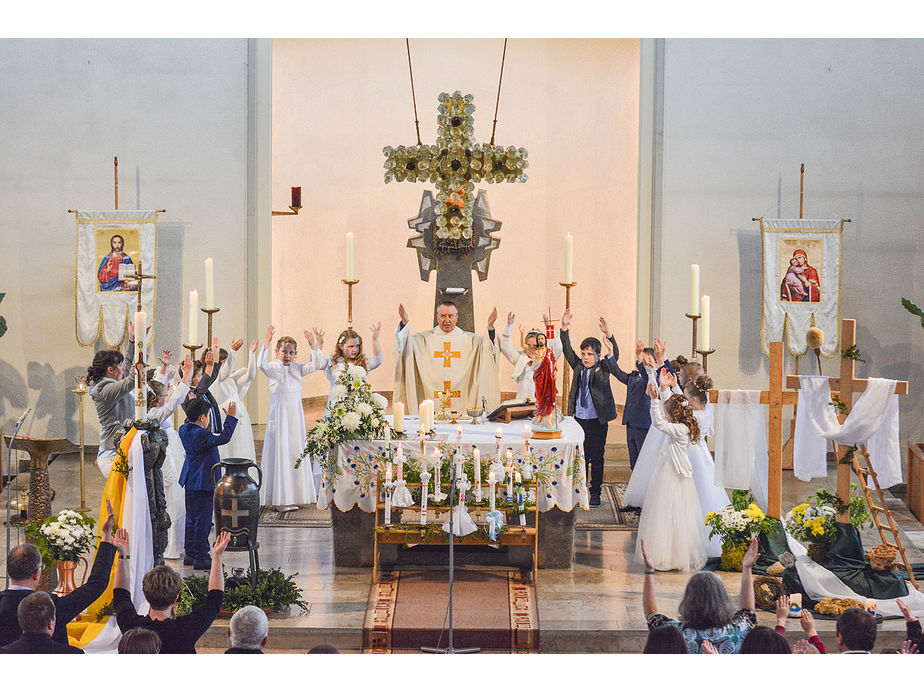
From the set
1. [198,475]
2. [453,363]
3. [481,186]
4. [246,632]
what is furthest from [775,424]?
[481,186]

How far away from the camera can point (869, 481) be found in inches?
432

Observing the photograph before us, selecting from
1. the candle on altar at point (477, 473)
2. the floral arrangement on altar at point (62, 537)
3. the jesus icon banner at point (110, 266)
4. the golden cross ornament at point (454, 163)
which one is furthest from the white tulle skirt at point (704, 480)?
the jesus icon banner at point (110, 266)

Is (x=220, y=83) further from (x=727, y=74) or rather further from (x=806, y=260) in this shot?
(x=806, y=260)

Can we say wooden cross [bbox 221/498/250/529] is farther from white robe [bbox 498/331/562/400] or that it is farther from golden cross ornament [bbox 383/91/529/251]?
golden cross ornament [bbox 383/91/529/251]

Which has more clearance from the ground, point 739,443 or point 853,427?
point 853,427

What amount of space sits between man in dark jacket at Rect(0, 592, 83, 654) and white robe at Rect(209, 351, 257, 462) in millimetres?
4825

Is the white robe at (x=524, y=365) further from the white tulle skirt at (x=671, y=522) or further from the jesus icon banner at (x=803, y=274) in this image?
the jesus icon banner at (x=803, y=274)

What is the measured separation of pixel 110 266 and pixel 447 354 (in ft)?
15.1

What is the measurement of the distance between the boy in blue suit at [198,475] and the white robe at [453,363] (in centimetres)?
187

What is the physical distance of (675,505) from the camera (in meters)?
7.86

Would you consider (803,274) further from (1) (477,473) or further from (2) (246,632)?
(2) (246,632)

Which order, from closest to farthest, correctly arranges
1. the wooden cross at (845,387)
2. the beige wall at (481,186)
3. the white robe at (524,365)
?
the wooden cross at (845,387) → the white robe at (524,365) → the beige wall at (481,186)

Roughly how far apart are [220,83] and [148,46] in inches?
34.5

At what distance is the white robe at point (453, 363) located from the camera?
9.26 m
